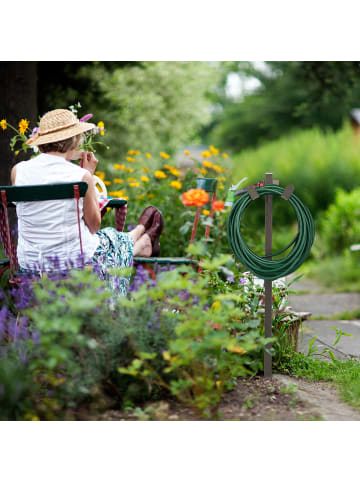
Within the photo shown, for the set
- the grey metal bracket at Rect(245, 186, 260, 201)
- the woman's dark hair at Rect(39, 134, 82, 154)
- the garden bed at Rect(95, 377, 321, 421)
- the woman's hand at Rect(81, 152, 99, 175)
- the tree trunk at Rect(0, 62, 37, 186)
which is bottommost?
the garden bed at Rect(95, 377, 321, 421)

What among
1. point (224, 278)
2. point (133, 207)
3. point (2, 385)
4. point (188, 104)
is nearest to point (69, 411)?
point (2, 385)

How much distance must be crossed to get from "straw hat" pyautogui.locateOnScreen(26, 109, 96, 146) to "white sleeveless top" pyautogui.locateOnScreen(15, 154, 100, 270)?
0.37ft

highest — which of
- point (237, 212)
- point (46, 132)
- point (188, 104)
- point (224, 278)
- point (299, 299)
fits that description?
point (188, 104)

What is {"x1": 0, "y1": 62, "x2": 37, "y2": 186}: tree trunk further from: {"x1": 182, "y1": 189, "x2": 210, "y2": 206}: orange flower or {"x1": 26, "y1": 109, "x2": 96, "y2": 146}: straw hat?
{"x1": 182, "y1": 189, "x2": 210, "y2": 206}: orange flower

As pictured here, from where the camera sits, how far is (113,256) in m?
3.56

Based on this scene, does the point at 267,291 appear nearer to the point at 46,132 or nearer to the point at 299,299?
the point at 46,132

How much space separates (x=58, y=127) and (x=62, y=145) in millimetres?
110

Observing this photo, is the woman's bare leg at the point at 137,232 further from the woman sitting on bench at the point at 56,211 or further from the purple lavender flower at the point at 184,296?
the purple lavender flower at the point at 184,296

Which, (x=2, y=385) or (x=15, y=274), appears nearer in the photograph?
(x=2, y=385)

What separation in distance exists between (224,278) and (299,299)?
1.92m

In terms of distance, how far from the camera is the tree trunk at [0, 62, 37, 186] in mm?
4809

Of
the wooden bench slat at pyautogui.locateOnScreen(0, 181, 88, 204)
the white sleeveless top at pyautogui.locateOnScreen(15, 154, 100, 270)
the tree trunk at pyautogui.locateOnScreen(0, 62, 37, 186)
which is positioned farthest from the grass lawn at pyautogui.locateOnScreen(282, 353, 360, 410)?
the tree trunk at pyautogui.locateOnScreen(0, 62, 37, 186)

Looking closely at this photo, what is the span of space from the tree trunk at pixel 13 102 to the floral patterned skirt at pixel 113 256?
164cm

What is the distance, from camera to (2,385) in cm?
228
